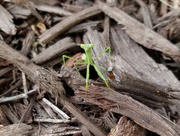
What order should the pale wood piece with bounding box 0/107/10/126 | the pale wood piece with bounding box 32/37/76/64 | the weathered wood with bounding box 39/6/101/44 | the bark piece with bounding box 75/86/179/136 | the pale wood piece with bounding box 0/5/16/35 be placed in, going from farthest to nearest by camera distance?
the weathered wood with bounding box 39/6/101/44, the pale wood piece with bounding box 0/5/16/35, the pale wood piece with bounding box 32/37/76/64, the pale wood piece with bounding box 0/107/10/126, the bark piece with bounding box 75/86/179/136

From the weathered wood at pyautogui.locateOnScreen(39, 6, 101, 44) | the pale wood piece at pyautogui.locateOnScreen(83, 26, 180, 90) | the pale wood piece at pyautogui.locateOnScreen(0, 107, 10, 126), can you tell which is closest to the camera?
the pale wood piece at pyautogui.locateOnScreen(0, 107, 10, 126)

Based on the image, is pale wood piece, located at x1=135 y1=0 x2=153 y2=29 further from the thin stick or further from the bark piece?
the thin stick

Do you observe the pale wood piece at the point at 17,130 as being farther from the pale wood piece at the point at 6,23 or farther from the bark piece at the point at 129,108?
the pale wood piece at the point at 6,23

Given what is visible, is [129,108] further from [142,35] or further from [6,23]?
[6,23]

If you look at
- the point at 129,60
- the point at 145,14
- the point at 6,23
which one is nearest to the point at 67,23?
the point at 6,23

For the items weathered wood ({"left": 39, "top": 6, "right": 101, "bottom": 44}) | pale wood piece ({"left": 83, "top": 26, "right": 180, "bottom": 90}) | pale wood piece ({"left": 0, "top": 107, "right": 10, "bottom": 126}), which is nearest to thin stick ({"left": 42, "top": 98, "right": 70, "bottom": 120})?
pale wood piece ({"left": 0, "top": 107, "right": 10, "bottom": 126})

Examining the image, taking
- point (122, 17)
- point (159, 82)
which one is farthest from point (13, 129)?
point (122, 17)
